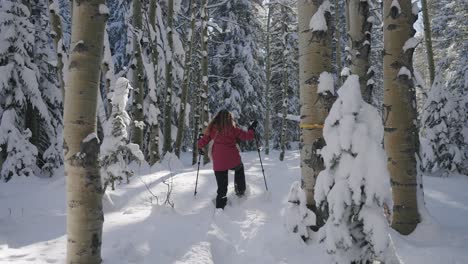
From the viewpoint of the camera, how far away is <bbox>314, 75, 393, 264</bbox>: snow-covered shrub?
349 centimetres

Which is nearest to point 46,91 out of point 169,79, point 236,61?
point 169,79

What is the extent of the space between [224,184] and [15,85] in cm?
992

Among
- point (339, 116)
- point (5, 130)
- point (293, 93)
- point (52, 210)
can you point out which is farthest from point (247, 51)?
point (339, 116)

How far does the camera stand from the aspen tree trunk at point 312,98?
5.25m

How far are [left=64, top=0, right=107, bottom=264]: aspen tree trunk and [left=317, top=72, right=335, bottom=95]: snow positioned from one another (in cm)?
284

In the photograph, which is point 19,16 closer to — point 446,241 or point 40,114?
point 40,114

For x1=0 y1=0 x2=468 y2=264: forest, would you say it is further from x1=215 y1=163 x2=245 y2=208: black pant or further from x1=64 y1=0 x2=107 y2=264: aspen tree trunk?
x1=215 y1=163 x2=245 y2=208: black pant

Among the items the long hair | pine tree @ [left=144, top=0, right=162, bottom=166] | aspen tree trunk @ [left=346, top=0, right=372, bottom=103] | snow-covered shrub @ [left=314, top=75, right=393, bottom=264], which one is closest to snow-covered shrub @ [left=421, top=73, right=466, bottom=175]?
aspen tree trunk @ [left=346, top=0, right=372, bottom=103]

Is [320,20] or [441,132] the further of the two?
[441,132]

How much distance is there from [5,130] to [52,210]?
763 cm

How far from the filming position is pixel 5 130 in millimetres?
13109

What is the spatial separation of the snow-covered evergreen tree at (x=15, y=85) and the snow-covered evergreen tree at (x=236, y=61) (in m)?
11.7

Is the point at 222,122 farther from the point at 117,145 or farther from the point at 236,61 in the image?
the point at 236,61

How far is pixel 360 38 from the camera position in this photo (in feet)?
21.2
